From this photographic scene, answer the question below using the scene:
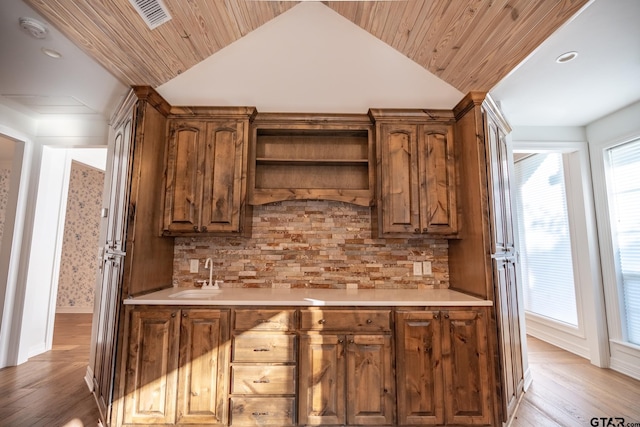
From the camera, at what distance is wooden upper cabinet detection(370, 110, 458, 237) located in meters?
2.71

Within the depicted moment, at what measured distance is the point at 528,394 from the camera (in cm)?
278

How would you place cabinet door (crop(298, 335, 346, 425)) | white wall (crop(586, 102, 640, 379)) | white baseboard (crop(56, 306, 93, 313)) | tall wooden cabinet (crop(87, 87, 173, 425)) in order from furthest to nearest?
1. white baseboard (crop(56, 306, 93, 313))
2. white wall (crop(586, 102, 640, 379))
3. tall wooden cabinet (crop(87, 87, 173, 425))
4. cabinet door (crop(298, 335, 346, 425))

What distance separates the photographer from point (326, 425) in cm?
218

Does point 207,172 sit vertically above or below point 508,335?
above

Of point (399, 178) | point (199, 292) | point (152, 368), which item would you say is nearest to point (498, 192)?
point (399, 178)

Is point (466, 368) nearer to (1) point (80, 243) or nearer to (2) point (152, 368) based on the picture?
(2) point (152, 368)

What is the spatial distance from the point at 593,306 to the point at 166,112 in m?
4.90

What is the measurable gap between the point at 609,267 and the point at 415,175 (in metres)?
2.58

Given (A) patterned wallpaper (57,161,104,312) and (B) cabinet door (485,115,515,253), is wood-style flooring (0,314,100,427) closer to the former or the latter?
(A) patterned wallpaper (57,161,104,312)

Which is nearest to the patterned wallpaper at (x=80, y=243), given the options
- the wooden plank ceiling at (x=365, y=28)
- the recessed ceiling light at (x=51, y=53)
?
the recessed ceiling light at (x=51, y=53)

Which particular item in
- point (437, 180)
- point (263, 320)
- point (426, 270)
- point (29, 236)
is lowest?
point (263, 320)

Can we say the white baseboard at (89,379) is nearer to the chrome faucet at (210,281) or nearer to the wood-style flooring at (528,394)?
the wood-style flooring at (528,394)

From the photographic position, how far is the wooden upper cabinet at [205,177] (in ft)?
8.82

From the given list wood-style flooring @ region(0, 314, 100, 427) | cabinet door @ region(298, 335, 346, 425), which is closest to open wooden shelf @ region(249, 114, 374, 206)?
cabinet door @ region(298, 335, 346, 425)
